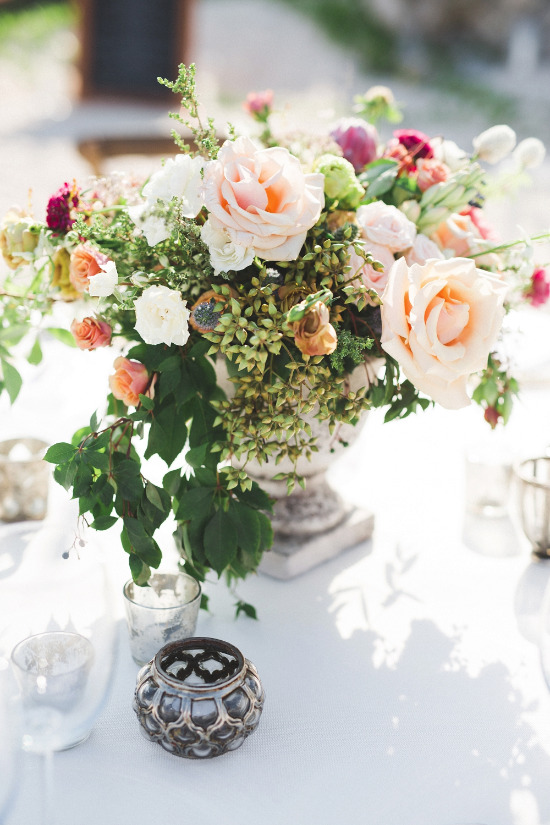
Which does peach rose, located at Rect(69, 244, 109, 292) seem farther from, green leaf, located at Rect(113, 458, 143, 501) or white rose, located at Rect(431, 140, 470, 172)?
white rose, located at Rect(431, 140, 470, 172)

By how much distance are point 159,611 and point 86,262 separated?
0.36 metres

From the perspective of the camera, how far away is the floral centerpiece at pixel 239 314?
770mm

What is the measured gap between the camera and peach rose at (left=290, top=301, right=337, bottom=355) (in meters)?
0.75

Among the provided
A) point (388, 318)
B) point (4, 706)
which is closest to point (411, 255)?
point (388, 318)

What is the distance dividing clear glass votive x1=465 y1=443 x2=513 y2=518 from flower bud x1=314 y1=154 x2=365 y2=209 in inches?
17.6

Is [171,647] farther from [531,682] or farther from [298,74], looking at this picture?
[298,74]

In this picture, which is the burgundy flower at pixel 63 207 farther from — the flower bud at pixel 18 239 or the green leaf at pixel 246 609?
the green leaf at pixel 246 609

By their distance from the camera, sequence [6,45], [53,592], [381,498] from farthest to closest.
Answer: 1. [6,45]
2. [381,498]
3. [53,592]

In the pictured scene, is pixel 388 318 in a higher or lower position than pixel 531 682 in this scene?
higher

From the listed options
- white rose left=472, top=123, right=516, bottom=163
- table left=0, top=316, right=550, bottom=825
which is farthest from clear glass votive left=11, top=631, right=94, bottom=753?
white rose left=472, top=123, right=516, bottom=163

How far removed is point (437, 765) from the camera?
29.1 inches

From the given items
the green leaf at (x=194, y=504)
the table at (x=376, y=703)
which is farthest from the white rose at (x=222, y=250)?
the table at (x=376, y=703)

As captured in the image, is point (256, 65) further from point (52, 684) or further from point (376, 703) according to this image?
point (52, 684)

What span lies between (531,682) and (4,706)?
547 mm
